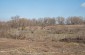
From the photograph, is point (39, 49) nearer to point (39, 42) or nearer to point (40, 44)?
point (40, 44)

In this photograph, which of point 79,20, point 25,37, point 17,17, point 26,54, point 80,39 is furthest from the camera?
point 79,20

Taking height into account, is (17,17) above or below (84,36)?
above

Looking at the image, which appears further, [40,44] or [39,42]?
[39,42]

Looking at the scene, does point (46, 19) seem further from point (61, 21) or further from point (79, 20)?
point (79, 20)

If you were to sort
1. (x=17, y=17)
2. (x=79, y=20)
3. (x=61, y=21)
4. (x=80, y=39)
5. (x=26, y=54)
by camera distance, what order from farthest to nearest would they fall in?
(x=61, y=21), (x=79, y=20), (x=17, y=17), (x=80, y=39), (x=26, y=54)

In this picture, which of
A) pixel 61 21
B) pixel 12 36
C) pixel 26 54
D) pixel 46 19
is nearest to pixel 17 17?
pixel 46 19

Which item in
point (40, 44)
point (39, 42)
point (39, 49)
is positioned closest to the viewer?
point (39, 49)

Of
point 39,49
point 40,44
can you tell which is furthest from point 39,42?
point 39,49

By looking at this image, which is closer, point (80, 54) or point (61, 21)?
point (80, 54)

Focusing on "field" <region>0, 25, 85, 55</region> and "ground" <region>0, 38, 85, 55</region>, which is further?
"field" <region>0, 25, 85, 55</region>

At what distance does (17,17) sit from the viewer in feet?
187

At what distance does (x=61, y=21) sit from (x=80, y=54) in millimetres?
67489

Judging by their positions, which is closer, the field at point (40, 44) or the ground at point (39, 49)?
the ground at point (39, 49)

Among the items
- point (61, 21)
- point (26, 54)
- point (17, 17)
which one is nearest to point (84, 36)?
point (26, 54)
